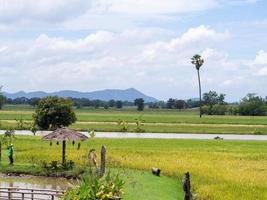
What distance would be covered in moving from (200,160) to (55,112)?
2508 cm

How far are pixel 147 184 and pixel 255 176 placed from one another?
6.29 meters

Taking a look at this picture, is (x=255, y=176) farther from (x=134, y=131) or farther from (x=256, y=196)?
(x=134, y=131)

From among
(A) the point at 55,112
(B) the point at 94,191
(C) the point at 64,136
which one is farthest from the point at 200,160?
(A) the point at 55,112

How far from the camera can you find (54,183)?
95.5 feet

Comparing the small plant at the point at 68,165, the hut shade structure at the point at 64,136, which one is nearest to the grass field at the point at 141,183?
the small plant at the point at 68,165

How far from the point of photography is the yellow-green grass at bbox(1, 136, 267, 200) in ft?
83.4

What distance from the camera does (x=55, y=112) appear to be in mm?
57000

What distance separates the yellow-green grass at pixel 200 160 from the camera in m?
A: 25.4

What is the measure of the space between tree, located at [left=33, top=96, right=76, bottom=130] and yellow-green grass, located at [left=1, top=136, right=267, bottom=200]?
25.7 feet

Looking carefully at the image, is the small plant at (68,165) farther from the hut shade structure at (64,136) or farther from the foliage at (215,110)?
the foliage at (215,110)

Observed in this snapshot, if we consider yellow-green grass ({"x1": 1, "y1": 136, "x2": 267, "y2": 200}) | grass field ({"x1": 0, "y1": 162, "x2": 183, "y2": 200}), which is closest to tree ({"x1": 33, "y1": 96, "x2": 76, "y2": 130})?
yellow-green grass ({"x1": 1, "y1": 136, "x2": 267, "y2": 200})

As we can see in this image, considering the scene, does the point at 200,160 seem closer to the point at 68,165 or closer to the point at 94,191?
the point at 68,165

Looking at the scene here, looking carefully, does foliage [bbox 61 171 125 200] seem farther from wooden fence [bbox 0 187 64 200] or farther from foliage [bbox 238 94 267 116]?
foliage [bbox 238 94 267 116]

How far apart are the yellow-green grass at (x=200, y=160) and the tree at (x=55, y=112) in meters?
7.82
